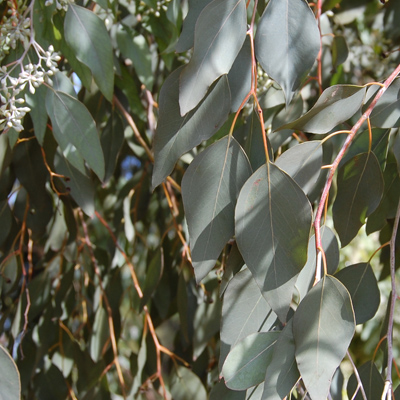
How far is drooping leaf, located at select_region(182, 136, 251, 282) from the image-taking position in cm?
62

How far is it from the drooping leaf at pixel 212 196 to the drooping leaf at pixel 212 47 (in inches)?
2.9

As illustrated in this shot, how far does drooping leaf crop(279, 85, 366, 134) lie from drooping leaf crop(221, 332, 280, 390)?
0.23 m

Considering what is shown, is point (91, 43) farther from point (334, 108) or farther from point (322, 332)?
point (322, 332)

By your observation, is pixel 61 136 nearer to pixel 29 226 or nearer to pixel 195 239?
pixel 195 239

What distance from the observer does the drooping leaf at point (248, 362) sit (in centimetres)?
57

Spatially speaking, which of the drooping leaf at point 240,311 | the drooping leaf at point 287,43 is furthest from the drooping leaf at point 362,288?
the drooping leaf at point 287,43

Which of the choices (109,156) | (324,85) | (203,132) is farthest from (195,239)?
(324,85)

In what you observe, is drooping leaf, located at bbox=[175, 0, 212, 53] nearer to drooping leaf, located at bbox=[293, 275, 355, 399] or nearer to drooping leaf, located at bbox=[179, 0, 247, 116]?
drooping leaf, located at bbox=[179, 0, 247, 116]

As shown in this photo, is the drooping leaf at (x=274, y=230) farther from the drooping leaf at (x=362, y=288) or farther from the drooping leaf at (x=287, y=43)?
the drooping leaf at (x=362, y=288)

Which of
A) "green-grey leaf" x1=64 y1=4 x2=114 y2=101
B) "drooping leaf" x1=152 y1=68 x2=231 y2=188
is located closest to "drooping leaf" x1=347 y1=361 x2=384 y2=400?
"drooping leaf" x1=152 y1=68 x2=231 y2=188

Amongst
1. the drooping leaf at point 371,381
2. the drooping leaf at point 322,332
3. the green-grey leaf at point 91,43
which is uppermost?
the green-grey leaf at point 91,43

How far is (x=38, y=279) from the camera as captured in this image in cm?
136

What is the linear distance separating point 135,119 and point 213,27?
729mm

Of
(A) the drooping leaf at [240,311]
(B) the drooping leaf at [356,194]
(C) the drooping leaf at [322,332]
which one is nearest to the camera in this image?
(C) the drooping leaf at [322,332]
